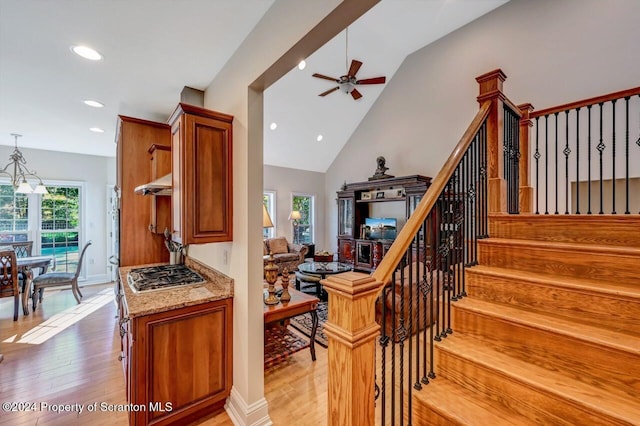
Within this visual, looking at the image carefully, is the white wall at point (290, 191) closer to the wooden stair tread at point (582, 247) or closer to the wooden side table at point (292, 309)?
the wooden side table at point (292, 309)

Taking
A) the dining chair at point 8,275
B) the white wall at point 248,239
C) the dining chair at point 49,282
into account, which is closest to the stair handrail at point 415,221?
the white wall at point 248,239

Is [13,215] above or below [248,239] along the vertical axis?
above

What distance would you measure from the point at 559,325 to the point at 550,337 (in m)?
0.09

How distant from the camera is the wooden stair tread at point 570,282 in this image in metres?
1.38

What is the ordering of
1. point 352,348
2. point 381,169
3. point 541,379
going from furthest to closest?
point 381,169 < point 541,379 < point 352,348

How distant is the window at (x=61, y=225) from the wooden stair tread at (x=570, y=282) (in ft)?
24.1

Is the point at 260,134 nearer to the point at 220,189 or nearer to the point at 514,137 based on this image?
the point at 220,189

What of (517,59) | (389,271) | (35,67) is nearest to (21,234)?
(35,67)

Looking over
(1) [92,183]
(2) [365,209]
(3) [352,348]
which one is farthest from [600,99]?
(1) [92,183]

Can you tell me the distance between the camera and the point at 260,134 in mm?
1944

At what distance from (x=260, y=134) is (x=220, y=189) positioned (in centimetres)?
51

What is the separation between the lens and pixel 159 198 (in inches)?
117

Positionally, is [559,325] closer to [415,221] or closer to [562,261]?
[562,261]

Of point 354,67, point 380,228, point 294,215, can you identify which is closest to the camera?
point 354,67
